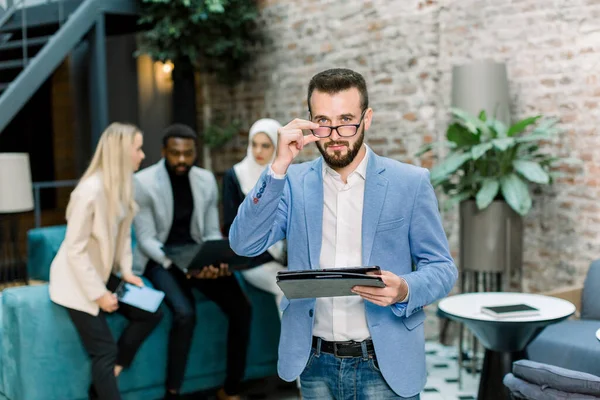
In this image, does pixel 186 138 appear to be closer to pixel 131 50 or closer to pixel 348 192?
pixel 348 192

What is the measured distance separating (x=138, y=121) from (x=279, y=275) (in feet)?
23.5

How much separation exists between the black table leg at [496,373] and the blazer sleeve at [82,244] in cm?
204

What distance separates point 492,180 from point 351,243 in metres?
3.00

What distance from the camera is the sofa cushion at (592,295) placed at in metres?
4.59

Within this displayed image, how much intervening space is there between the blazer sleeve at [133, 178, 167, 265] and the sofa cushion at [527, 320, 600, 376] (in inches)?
88.5

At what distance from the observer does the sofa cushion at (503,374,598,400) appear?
109 inches

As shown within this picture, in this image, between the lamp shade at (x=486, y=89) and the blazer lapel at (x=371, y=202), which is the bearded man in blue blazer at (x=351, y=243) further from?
the lamp shade at (x=486, y=89)

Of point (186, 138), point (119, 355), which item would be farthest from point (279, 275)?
point (186, 138)

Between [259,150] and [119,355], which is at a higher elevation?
[259,150]

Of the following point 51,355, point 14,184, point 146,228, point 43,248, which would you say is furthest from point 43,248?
point 51,355

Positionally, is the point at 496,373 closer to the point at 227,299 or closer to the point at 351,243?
the point at 227,299

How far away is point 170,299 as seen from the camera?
169 inches

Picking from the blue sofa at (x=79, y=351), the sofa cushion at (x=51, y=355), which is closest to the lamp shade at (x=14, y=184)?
the blue sofa at (x=79, y=351)

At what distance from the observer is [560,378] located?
9.17 feet
